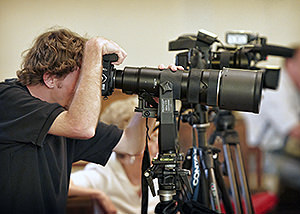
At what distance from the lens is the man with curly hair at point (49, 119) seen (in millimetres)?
977

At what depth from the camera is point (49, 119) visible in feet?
3.21

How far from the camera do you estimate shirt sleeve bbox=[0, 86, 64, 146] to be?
38.7 inches

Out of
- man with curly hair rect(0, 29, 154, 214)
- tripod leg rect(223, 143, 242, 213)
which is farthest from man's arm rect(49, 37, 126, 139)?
tripod leg rect(223, 143, 242, 213)

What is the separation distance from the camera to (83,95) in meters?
0.97

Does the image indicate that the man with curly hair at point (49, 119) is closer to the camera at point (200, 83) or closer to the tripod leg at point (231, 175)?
the camera at point (200, 83)

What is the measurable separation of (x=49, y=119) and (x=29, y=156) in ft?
0.53

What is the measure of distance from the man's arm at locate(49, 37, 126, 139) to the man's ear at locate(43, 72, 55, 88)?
0.18 metres

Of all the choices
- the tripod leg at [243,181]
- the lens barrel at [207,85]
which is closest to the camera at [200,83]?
the lens barrel at [207,85]

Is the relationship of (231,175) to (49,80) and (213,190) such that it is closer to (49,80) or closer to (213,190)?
(213,190)

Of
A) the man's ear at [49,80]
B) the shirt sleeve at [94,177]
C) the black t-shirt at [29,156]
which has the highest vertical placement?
the man's ear at [49,80]

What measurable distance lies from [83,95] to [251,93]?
446 millimetres

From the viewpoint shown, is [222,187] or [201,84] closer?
[201,84]

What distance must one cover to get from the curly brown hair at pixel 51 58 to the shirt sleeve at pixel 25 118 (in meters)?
0.11

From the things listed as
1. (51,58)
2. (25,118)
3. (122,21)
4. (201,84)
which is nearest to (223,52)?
(201,84)
